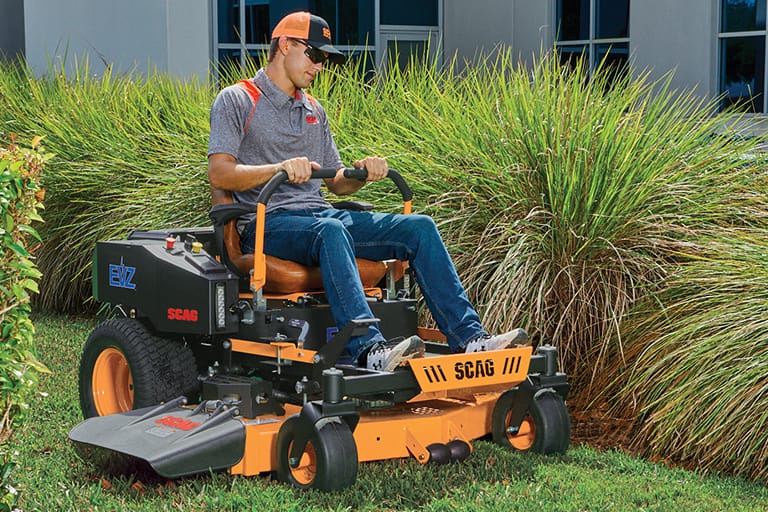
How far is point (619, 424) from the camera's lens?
5.05 meters

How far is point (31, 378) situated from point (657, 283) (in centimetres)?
277

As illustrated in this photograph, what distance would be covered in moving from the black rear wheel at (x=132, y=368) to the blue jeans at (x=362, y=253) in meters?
0.52

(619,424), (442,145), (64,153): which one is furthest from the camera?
(64,153)

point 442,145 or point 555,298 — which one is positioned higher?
point 442,145

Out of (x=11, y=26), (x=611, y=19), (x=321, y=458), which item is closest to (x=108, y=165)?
(x=321, y=458)

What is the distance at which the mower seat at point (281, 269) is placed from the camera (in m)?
4.56

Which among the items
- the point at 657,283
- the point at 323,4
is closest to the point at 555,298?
the point at 657,283

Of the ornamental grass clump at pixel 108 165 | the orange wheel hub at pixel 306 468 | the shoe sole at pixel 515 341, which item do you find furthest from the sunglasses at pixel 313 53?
the ornamental grass clump at pixel 108 165

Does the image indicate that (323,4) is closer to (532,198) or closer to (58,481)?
(532,198)

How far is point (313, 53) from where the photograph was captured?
15.9 ft

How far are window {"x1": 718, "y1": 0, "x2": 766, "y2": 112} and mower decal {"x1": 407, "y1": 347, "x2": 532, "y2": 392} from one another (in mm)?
8194

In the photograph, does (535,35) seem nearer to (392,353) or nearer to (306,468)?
(392,353)

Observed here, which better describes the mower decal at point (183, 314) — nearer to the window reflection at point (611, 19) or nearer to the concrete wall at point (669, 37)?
the concrete wall at point (669, 37)

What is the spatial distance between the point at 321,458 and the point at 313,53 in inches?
67.0
